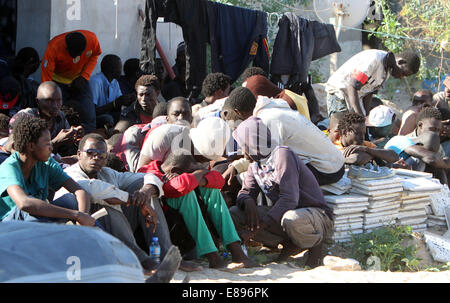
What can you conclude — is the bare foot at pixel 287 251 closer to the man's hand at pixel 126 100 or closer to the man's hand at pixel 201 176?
the man's hand at pixel 201 176

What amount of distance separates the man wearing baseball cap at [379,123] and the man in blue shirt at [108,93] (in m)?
2.98

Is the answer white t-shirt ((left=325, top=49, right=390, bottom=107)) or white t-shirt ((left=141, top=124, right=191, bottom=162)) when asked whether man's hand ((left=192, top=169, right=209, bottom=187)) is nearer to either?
white t-shirt ((left=141, top=124, right=191, bottom=162))

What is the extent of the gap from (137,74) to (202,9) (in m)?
1.17

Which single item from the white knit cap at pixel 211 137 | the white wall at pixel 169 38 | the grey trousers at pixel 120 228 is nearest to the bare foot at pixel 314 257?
the white knit cap at pixel 211 137

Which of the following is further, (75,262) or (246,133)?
(246,133)

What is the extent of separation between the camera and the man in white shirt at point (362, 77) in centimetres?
852

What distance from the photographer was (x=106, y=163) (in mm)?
5711

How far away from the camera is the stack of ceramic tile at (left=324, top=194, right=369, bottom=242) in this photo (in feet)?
20.5

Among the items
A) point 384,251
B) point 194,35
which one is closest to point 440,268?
point 384,251

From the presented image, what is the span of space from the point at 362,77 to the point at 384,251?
3.00 metres

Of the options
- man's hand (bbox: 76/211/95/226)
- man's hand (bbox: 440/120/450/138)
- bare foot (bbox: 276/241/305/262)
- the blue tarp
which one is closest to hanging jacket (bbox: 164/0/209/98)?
man's hand (bbox: 440/120/450/138)

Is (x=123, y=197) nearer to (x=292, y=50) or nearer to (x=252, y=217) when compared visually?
(x=252, y=217)

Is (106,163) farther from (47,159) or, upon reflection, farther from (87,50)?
(87,50)
